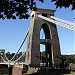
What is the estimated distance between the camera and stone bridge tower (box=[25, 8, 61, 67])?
216 feet

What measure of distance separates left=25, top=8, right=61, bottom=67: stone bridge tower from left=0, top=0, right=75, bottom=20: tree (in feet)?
188

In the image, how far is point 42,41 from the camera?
2635 inches

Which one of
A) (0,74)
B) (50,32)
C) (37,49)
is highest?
(50,32)

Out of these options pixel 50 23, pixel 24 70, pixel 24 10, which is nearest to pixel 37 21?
pixel 50 23

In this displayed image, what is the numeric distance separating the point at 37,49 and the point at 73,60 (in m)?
34.8

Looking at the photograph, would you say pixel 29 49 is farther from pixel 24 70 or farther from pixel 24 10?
pixel 24 10

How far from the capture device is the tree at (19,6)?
767 centimetres

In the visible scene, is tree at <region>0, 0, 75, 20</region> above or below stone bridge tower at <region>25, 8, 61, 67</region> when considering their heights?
below

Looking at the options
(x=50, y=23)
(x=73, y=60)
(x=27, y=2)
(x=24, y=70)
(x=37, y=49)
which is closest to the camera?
(x=27, y=2)

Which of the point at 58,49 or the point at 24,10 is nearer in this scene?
the point at 24,10

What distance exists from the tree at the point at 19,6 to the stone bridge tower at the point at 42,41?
57.2 metres

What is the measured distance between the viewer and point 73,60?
98250 millimetres

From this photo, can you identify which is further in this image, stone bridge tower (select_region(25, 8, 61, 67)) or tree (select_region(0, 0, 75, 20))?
stone bridge tower (select_region(25, 8, 61, 67))

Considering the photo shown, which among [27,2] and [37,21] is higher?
[37,21]
